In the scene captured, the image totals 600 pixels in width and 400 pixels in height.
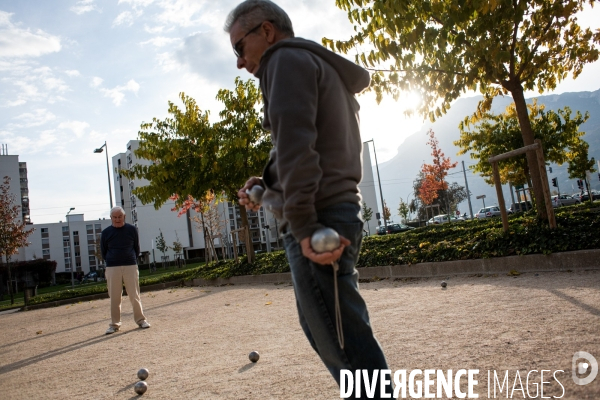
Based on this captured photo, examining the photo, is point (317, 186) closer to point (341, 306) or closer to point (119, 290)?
point (341, 306)

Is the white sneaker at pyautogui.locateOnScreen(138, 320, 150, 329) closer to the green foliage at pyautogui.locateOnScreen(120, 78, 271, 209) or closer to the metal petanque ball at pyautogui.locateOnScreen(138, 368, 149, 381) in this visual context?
the metal petanque ball at pyautogui.locateOnScreen(138, 368, 149, 381)

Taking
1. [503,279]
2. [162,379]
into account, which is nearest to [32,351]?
[162,379]

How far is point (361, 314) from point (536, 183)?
9911 millimetres

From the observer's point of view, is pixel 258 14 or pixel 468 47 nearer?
pixel 258 14

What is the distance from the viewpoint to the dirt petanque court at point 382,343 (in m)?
3.52

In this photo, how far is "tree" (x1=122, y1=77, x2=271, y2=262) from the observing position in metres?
→ 18.0

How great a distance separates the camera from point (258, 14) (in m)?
2.29

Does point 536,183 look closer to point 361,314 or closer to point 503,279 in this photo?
point 503,279

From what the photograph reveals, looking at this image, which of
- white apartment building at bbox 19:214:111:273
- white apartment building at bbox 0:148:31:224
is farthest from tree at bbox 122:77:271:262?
white apartment building at bbox 19:214:111:273

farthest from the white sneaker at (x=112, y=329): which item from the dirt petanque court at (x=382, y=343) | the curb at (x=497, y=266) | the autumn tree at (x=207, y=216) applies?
the autumn tree at (x=207, y=216)

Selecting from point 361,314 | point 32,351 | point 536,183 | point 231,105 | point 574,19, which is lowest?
point 32,351

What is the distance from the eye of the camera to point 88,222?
12288 cm

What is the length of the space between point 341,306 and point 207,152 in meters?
16.9

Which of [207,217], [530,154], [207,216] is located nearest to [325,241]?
[530,154]
